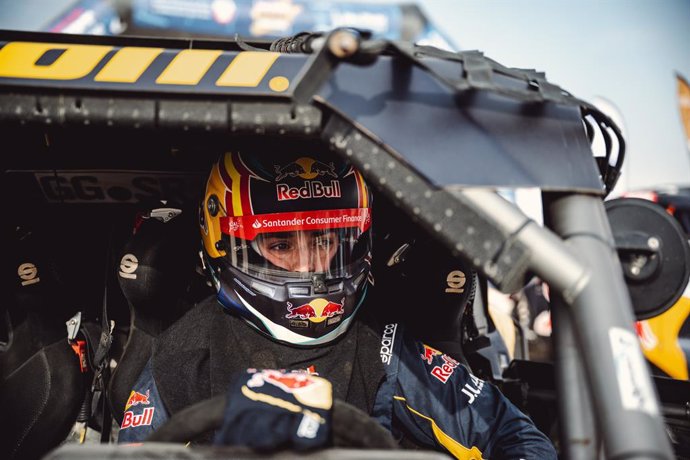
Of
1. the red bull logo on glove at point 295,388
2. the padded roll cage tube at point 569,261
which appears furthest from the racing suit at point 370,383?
the padded roll cage tube at point 569,261

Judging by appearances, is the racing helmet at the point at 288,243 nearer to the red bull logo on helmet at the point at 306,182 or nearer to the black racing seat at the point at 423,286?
the red bull logo on helmet at the point at 306,182

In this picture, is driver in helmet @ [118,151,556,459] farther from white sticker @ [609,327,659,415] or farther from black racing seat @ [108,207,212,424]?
white sticker @ [609,327,659,415]

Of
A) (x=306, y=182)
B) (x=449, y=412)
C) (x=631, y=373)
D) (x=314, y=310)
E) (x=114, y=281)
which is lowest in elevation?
(x=449, y=412)

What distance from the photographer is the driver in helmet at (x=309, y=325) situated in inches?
61.7

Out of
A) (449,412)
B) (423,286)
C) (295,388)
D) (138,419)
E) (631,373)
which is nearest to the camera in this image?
(631,373)

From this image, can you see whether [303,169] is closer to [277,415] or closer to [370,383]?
[370,383]

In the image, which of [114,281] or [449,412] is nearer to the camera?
[449,412]

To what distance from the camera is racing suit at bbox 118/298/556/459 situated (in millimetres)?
1521

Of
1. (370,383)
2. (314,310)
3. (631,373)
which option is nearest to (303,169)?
(314,310)

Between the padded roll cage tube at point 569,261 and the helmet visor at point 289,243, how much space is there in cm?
68

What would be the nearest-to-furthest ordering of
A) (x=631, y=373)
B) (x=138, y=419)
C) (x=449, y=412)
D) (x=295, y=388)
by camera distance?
(x=631, y=373) < (x=295, y=388) < (x=138, y=419) < (x=449, y=412)

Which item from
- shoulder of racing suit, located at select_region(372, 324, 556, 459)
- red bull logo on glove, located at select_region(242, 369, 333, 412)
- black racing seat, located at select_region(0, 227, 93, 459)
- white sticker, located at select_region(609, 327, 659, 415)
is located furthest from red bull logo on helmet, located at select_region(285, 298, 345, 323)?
white sticker, located at select_region(609, 327, 659, 415)

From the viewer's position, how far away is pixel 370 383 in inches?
62.7

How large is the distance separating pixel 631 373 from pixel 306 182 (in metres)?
1.04
